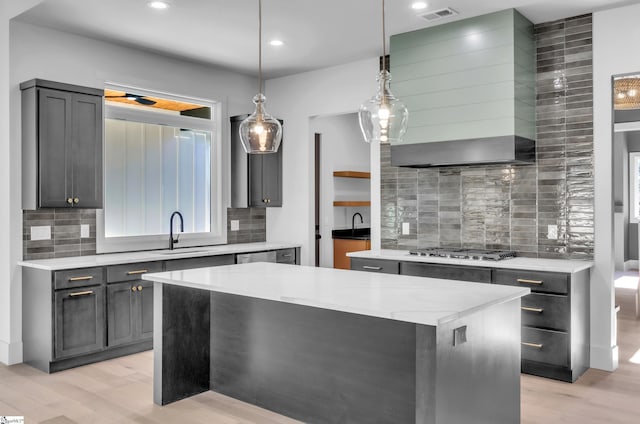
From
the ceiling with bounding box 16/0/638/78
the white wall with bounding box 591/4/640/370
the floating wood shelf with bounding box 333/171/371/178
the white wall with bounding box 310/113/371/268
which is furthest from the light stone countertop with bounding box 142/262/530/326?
the floating wood shelf with bounding box 333/171/371/178

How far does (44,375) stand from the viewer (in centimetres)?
404

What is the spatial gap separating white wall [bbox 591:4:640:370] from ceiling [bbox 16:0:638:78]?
0.20 metres

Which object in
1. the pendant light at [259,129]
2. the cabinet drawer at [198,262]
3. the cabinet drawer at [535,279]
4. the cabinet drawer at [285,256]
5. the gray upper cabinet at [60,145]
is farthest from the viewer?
the cabinet drawer at [285,256]

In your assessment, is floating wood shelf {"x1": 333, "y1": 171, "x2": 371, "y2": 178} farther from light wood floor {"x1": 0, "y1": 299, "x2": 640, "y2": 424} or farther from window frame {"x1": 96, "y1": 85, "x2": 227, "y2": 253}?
light wood floor {"x1": 0, "y1": 299, "x2": 640, "y2": 424}

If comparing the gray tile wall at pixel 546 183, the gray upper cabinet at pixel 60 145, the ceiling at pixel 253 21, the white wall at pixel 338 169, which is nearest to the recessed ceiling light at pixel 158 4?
the ceiling at pixel 253 21

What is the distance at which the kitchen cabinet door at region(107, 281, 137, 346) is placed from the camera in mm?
4379

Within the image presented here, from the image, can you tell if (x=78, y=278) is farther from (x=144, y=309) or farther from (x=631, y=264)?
(x=631, y=264)

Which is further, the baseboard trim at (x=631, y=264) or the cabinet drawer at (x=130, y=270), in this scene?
the baseboard trim at (x=631, y=264)

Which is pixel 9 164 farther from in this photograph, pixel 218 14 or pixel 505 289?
pixel 505 289

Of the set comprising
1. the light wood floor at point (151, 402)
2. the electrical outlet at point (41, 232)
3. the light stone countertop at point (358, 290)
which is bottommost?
the light wood floor at point (151, 402)

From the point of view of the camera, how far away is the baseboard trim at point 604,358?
4.10 m

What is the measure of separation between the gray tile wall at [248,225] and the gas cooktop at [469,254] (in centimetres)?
221

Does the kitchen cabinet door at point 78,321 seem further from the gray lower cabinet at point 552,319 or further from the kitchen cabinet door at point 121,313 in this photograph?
the gray lower cabinet at point 552,319

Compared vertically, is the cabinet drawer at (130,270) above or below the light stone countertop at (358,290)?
below
